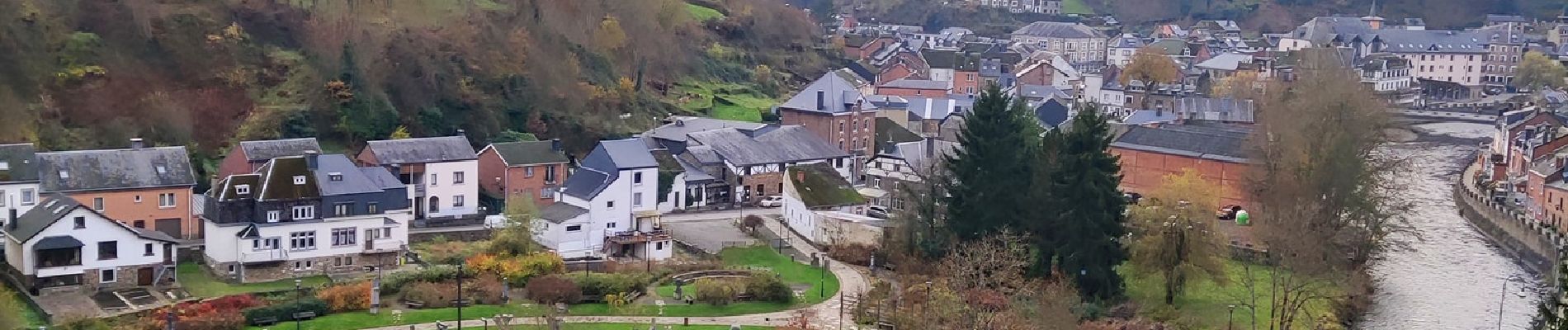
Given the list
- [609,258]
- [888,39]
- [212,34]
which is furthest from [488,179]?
[888,39]

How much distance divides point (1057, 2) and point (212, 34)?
3227 inches

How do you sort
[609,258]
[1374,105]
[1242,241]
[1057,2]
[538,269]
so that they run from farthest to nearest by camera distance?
[1057,2]
[1374,105]
[1242,241]
[609,258]
[538,269]

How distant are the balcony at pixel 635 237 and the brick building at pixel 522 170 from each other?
340cm

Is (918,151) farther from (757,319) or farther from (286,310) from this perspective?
(286,310)

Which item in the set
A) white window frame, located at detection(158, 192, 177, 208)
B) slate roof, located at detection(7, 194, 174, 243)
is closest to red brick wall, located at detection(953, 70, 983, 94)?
white window frame, located at detection(158, 192, 177, 208)

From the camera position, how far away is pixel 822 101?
42562 millimetres

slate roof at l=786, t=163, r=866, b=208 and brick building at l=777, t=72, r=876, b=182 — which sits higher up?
brick building at l=777, t=72, r=876, b=182

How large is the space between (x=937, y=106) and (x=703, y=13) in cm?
1888

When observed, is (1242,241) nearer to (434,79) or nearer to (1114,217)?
(1114,217)

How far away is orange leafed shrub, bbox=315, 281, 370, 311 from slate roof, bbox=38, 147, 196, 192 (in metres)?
5.66

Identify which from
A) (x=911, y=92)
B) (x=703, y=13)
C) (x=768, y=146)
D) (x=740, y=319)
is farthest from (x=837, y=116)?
(x=703, y=13)

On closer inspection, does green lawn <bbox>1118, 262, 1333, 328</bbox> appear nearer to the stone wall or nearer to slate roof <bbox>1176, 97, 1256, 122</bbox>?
the stone wall

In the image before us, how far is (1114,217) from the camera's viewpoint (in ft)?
92.5

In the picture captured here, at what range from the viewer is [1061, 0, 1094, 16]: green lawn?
4469 inches
